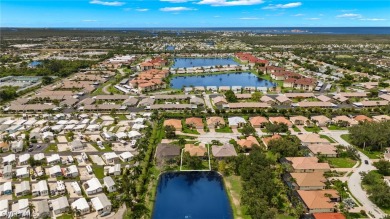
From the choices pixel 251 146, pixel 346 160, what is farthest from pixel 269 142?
pixel 346 160

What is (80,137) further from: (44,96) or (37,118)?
(44,96)

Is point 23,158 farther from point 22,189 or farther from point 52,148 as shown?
point 22,189

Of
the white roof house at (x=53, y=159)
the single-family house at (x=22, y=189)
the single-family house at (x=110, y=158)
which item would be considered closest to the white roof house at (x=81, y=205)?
the single-family house at (x=22, y=189)

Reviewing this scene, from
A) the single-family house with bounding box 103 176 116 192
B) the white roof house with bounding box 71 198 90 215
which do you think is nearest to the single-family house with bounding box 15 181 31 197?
the white roof house with bounding box 71 198 90 215

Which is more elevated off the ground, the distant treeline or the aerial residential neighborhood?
the distant treeline

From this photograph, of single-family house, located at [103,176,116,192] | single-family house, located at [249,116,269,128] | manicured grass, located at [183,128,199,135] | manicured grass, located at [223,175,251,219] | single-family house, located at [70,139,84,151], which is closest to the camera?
manicured grass, located at [223,175,251,219]

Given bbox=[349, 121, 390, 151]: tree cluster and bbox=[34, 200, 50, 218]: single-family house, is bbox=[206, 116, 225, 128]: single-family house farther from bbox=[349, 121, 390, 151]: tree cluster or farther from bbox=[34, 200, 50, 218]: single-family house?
bbox=[34, 200, 50, 218]: single-family house

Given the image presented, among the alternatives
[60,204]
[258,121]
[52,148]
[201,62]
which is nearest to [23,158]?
[52,148]
